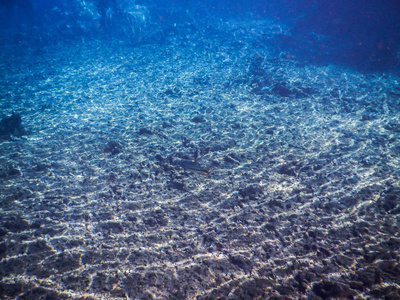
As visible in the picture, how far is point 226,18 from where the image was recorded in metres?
25.1

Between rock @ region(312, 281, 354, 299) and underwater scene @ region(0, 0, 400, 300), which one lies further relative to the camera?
underwater scene @ region(0, 0, 400, 300)

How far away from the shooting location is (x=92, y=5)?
21.9 metres

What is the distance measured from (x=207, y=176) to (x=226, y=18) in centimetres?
2691

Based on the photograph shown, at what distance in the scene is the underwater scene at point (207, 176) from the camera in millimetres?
3281

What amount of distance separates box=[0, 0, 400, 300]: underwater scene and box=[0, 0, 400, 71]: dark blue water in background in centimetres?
36

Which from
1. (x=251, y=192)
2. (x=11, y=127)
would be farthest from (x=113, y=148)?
(x=251, y=192)

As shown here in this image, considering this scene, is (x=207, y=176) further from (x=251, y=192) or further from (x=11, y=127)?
(x=11, y=127)

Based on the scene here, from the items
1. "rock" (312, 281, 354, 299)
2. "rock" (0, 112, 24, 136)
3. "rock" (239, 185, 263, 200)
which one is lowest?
"rock" (312, 281, 354, 299)

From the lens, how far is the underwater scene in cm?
328

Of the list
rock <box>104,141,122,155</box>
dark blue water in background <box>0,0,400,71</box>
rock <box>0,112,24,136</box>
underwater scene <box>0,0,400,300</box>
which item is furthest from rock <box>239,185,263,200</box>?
dark blue water in background <box>0,0,400,71</box>

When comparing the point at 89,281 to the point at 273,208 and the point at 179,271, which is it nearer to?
the point at 179,271

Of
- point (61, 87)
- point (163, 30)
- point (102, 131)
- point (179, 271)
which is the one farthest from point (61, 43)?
point (179, 271)

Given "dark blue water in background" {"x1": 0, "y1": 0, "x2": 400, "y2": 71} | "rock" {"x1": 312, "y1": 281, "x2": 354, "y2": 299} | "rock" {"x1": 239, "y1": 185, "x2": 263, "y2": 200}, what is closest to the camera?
"rock" {"x1": 312, "y1": 281, "x2": 354, "y2": 299}

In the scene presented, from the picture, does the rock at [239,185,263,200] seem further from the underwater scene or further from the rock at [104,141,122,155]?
the rock at [104,141,122,155]
